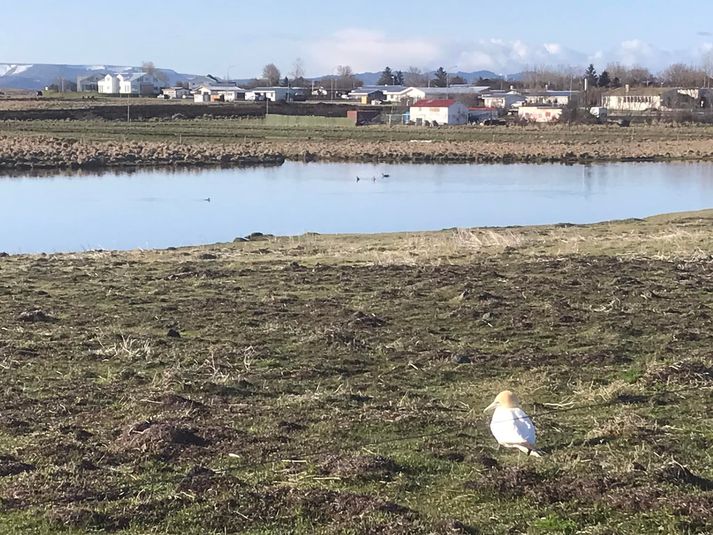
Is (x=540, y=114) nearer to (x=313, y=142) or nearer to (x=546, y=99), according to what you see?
(x=546, y=99)

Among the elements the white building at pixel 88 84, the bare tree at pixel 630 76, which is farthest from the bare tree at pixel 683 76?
the white building at pixel 88 84

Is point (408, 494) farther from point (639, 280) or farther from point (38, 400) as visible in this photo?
point (639, 280)

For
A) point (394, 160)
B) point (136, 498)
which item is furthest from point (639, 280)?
point (394, 160)

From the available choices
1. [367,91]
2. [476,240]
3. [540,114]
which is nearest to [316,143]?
[540,114]

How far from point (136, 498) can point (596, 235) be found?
56.9 ft

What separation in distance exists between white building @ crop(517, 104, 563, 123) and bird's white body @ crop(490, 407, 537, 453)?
87.2 meters

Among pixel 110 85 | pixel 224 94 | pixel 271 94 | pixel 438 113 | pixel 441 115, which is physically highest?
pixel 110 85

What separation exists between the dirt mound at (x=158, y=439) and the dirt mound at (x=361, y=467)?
1.04 metres

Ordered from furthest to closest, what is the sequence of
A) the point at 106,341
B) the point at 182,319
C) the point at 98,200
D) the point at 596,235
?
the point at 98,200 < the point at 596,235 < the point at 182,319 < the point at 106,341

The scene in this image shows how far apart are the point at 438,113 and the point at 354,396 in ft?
275

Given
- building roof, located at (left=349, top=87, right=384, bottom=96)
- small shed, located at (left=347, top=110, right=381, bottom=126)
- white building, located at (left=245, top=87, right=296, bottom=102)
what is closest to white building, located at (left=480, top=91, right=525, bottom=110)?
building roof, located at (left=349, top=87, right=384, bottom=96)

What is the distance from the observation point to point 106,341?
10.6 metres

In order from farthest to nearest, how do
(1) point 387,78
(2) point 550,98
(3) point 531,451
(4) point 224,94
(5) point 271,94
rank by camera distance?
(1) point 387,78 < (4) point 224,94 < (5) point 271,94 < (2) point 550,98 < (3) point 531,451

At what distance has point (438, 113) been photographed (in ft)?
297
